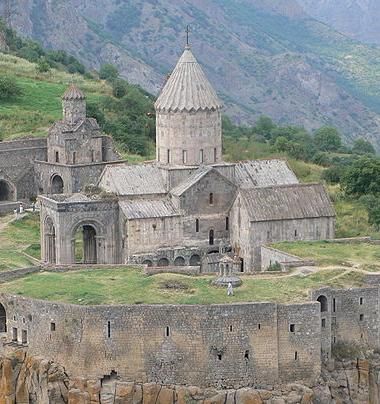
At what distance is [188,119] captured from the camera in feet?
172

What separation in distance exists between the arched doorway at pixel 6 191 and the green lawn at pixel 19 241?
3860mm

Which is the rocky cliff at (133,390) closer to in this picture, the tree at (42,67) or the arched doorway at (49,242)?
the arched doorway at (49,242)

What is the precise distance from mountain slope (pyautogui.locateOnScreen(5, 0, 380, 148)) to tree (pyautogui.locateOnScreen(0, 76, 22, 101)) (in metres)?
45.6

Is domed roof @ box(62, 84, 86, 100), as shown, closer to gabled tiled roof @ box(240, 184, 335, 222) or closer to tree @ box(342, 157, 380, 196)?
tree @ box(342, 157, 380, 196)

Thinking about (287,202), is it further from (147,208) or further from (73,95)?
(73,95)

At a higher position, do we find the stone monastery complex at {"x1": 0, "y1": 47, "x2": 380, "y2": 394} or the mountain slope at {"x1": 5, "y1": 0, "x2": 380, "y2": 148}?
the mountain slope at {"x1": 5, "y1": 0, "x2": 380, "y2": 148}

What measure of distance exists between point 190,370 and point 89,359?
322 cm

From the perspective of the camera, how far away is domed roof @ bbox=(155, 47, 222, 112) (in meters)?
52.3

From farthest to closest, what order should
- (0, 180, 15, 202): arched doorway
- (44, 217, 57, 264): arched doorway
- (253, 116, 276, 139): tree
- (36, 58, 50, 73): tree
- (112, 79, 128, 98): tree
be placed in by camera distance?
(253, 116, 276, 139): tree → (36, 58, 50, 73): tree → (112, 79, 128, 98): tree → (0, 180, 15, 202): arched doorway → (44, 217, 57, 264): arched doorway

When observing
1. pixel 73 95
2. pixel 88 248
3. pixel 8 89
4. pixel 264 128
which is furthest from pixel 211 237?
pixel 264 128

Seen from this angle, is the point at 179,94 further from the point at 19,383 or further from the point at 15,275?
the point at 19,383

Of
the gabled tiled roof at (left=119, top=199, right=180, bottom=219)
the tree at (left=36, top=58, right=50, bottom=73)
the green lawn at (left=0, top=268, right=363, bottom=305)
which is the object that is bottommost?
the green lawn at (left=0, top=268, right=363, bottom=305)

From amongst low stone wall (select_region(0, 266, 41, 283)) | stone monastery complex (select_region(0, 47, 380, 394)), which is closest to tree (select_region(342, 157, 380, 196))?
stone monastery complex (select_region(0, 47, 380, 394))

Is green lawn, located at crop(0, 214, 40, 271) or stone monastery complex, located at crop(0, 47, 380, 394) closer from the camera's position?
stone monastery complex, located at crop(0, 47, 380, 394)
